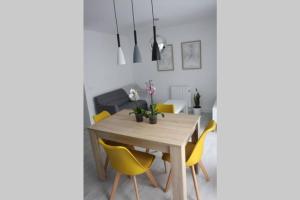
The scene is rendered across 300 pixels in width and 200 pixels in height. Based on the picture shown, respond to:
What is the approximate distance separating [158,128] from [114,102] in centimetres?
268

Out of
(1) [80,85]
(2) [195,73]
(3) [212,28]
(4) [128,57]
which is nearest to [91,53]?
(4) [128,57]

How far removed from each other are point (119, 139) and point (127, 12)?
218cm

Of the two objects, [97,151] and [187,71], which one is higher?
[187,71]

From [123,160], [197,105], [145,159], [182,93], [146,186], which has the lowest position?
[146,186]

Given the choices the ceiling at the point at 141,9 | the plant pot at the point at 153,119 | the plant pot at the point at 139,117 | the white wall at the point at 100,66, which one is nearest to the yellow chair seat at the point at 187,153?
the plant pot at the point at 153,119

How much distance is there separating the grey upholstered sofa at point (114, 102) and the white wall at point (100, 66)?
0.17 meters

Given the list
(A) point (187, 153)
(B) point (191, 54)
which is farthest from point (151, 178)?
(B) point (191, 54)

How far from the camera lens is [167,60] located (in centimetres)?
465

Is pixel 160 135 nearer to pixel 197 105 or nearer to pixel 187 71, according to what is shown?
pixel 197 105

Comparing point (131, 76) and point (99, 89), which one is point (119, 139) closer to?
point (99, 89)

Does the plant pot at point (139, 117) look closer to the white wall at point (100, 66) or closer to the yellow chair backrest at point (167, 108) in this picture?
the yellow chair backrest at point (167, 108)

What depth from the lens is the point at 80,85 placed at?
580mm

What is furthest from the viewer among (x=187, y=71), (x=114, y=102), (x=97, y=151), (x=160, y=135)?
(x=187, y=71)

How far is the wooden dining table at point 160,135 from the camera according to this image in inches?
56.7
